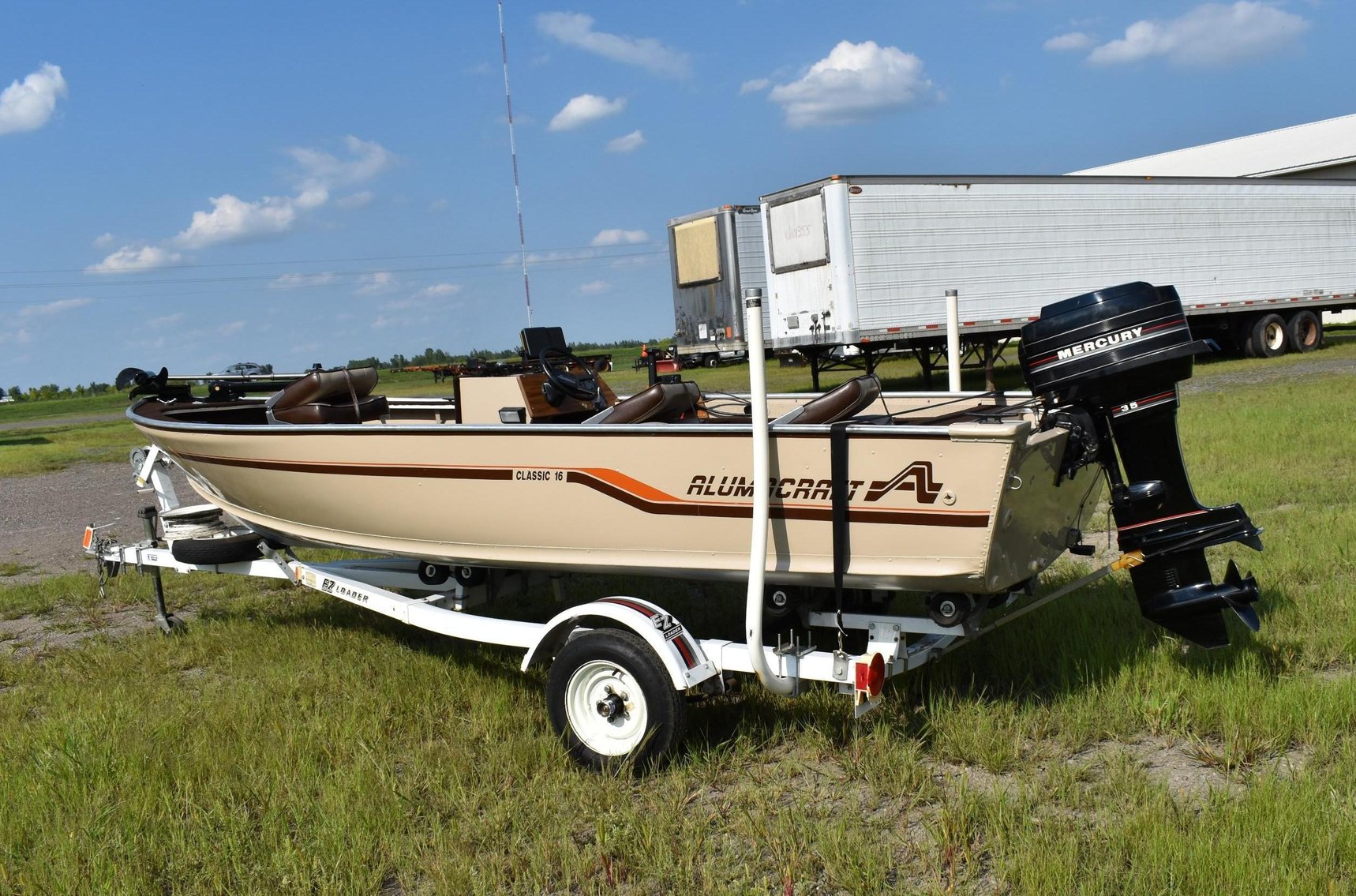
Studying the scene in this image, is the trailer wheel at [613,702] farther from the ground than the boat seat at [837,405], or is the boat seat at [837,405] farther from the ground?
the boat seat at [837,405]

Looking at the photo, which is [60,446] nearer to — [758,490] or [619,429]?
[619,429]

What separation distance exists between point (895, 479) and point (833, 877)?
1.22 metres

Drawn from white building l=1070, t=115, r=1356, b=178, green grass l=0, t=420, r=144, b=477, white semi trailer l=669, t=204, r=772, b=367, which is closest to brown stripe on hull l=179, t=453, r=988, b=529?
green grass l=0, t=420, r=144, b=477

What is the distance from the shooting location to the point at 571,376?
518 centimetres

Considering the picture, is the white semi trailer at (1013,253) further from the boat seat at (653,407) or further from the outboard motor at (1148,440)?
the outboard motor at (1148,440)

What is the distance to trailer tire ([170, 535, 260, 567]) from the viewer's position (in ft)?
18.2

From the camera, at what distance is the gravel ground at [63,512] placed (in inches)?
349

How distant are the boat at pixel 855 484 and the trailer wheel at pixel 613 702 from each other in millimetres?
370

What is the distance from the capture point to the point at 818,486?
364cm

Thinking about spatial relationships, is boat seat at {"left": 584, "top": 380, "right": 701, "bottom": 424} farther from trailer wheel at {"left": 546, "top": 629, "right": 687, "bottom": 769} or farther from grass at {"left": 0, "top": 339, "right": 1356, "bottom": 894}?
grass at {"left": 0, "top": 339, "right": 1356, "bottom": 894}

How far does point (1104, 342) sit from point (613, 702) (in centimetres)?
213

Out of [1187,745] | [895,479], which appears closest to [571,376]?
[895,479]

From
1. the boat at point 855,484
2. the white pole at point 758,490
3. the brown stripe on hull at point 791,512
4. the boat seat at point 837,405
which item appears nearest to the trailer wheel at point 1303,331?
the boat at point 855,484

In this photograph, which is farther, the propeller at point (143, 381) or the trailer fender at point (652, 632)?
the propeller at point (143, 381)
